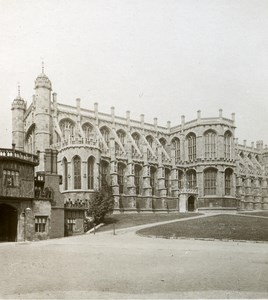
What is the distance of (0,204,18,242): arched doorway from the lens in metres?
30.4

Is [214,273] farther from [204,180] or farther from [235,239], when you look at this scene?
[204,180]

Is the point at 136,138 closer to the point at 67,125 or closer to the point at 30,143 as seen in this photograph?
the point at 67,125

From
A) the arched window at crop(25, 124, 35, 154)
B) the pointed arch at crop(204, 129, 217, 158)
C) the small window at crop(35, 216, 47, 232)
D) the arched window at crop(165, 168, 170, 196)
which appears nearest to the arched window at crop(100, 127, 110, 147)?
the arched window at crop(165, 168, 170, 196)

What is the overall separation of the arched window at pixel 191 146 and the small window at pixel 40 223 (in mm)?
39913

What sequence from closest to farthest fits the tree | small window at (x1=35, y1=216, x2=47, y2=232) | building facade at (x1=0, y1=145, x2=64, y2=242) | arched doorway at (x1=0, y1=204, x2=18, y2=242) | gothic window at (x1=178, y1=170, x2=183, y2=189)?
building facade at (x1=0, y1=145, x2=64, y2=242)
arched doorway at (x1=0, y1=204, x2=18, y2=242)
small window at (x1=35, y1=216, x2=47, y2=232)
the tree
gothic window at (x1=178, y1=170, x2=183, y2=189)

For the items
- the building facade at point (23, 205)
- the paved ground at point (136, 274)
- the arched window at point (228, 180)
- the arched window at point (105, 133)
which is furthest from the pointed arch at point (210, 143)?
the paved ground at point (136, 274)

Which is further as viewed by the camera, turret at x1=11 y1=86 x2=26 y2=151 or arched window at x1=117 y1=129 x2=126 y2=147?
arched window at x1=117 y1=129 x2=126 y2=147

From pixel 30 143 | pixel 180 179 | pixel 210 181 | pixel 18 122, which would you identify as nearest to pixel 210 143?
pixel 210 181

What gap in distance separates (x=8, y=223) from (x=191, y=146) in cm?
4300

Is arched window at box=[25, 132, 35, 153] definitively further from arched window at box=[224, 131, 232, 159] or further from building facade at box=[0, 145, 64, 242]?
arched window at box=[224, 131, 232, 159]

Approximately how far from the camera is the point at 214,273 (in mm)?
13516

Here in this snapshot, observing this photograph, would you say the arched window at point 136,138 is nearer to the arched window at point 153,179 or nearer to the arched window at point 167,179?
the arched window at point 167,179

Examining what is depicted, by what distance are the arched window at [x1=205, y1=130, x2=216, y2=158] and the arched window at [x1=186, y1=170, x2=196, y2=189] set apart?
13.9 feet

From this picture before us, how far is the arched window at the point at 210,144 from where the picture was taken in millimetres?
65250
